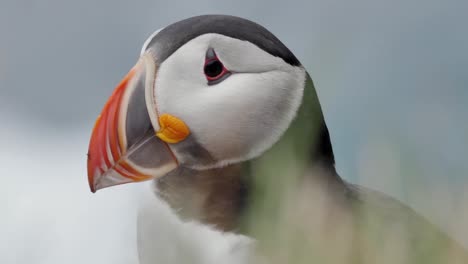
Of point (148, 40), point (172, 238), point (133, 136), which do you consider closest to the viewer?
point (172, 238)

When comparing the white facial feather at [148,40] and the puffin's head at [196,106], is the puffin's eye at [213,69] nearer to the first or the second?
the puffin's head at [196,106]

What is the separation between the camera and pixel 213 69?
2551 mm

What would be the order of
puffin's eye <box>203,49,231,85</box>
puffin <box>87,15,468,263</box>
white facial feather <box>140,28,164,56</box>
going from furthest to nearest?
white facial feather <box>140,28,164,56</box> → puffin's eye <box>203,49,231,85</box> → puffin <box>87,15,468,263</box>

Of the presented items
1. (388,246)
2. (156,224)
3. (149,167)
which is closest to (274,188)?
(388,246)

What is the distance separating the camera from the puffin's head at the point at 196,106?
2.46 meters

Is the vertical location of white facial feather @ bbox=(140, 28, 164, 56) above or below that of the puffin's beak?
above

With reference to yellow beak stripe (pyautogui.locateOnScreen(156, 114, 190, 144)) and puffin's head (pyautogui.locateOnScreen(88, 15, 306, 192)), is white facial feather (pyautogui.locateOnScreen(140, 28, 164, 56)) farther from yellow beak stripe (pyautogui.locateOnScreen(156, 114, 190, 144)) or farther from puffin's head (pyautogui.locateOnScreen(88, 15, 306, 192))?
yellow beak stripe (pyautogui.locateOnScreen(156, 114, 190, 144))

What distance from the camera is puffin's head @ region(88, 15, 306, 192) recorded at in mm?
2462

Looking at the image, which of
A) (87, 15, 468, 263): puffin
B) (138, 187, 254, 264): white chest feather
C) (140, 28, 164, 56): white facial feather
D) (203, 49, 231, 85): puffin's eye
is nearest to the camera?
(138, 187, 254, 264): white chest feather

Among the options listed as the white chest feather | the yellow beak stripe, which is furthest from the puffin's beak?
the white chest feather

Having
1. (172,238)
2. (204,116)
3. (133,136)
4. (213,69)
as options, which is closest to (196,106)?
(204,116)

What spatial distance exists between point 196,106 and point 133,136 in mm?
278

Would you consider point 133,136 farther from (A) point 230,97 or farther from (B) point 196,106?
(A) point 230,97

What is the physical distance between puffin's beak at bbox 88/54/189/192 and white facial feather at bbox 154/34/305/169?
46 millimetres
